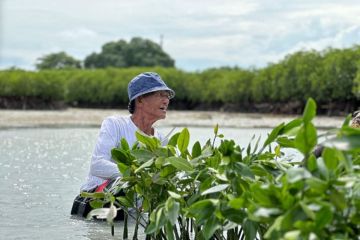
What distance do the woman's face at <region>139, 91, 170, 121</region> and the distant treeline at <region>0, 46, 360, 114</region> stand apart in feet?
112

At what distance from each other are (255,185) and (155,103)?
2750 mm

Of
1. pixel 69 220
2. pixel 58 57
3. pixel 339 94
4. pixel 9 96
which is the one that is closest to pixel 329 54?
pixel 339 94

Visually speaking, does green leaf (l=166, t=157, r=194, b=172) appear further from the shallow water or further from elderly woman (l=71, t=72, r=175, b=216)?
the shallow water

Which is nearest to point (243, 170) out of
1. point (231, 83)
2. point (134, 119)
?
point (134, 119)

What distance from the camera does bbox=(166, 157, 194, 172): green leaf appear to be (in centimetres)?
357

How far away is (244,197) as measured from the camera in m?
2.97

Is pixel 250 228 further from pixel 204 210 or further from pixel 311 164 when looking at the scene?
pixel 311 164

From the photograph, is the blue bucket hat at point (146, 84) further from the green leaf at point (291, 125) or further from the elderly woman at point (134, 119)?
the green leaf at point (291, 125)

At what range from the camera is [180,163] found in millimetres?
3621

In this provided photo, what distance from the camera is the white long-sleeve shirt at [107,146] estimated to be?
196 inches

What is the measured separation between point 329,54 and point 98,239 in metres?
43.4

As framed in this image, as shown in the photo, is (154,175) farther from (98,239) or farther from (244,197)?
(98,239)

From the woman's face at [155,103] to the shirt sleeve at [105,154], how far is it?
26cm

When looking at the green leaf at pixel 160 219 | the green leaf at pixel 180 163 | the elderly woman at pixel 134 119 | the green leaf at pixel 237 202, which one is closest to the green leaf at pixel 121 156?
the green leaf at pixel 180 163
